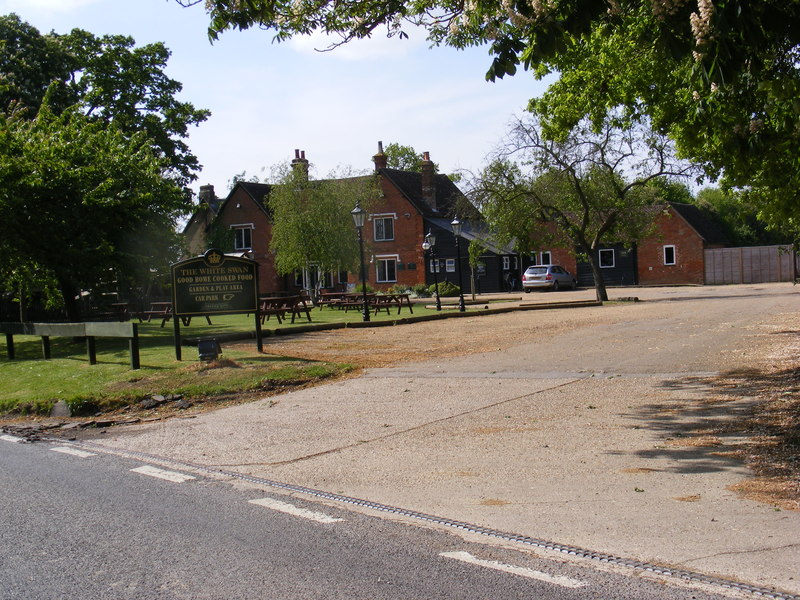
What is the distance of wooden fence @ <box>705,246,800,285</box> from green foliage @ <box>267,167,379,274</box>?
2580 centimetres

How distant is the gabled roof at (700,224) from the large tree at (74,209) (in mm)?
43862

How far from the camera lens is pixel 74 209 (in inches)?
791

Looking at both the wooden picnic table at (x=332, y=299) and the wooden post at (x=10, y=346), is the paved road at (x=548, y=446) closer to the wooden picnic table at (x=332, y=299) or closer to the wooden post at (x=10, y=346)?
the wooden post at (x=10, y=346)

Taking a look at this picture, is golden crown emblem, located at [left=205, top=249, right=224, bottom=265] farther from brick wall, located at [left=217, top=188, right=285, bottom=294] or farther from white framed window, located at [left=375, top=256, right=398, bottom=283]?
brick wall, located at [left=217, top=188, right=285, bottom=294]

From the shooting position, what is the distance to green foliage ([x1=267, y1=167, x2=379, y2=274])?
44.5 meters

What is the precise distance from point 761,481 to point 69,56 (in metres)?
37.1

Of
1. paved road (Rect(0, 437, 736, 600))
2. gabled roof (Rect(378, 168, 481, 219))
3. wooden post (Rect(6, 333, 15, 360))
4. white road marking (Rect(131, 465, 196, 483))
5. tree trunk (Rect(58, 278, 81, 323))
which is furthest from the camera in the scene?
gabled roof (Rect(378, 168, 481, 219))

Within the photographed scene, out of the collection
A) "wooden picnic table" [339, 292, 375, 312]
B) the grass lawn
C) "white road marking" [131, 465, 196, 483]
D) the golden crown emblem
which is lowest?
"white road marking" [131, 465, 196, 483]

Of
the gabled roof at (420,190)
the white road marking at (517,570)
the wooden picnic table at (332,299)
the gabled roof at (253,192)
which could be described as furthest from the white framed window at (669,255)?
the white road marking at (517,570)

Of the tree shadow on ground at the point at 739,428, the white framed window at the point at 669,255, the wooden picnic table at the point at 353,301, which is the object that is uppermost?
the white framed window at the point at 669,255

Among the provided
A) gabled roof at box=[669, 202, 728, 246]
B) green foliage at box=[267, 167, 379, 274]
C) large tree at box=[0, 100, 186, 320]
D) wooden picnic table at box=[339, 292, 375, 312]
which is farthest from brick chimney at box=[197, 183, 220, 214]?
large tree at box=[0, 100, 186, 320]

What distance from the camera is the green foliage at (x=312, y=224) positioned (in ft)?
146

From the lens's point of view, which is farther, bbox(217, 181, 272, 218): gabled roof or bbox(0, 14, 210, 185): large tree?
bbox(217, 181, 272, 218): gabled roof

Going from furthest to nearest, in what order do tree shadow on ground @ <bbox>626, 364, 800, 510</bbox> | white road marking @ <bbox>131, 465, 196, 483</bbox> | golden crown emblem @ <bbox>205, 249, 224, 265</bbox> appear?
1. golden crown emblem @ <bbox>205, 249, 224, 265</bbox>
2. white road marking @ <bbox>131, 465, 196, 483</bbox>
3. tree shadow on ground @ <bbox>626, 364, 800, 510</bbox>
